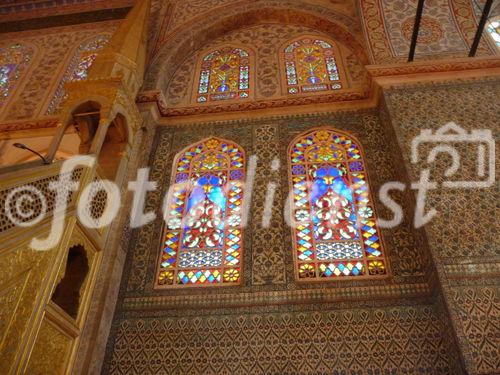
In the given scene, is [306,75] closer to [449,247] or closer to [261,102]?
[261,102]

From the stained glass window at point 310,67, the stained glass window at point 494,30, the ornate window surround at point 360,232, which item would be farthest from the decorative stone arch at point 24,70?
the stained glass window at point 494,30

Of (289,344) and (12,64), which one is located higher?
(12,64)

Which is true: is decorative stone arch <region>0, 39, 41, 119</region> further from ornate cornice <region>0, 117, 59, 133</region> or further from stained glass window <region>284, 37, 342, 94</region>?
stained glass window <region>284, 37, 342, 94</region>

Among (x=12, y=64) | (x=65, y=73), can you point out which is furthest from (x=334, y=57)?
(x=12, y=64)

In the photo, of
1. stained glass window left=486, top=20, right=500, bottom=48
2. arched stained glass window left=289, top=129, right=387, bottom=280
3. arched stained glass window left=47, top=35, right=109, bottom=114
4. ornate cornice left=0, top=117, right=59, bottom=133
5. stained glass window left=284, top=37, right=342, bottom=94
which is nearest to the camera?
arched stained glass window left=289, top=129, right=387, bottom=280

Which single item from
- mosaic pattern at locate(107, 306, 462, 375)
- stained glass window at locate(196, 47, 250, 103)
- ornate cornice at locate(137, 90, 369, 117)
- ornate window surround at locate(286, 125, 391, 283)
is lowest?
mosaic pattern at locate(107, 306, 462, 375)

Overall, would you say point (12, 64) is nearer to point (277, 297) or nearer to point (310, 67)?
point (310, 67)

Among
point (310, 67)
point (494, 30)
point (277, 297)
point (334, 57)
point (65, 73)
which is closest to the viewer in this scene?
point (277, 297)

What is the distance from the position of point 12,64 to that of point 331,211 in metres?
6.83

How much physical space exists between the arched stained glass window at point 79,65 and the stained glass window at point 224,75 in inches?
85.2

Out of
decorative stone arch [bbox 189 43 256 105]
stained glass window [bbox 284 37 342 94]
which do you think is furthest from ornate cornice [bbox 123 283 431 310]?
stained glass window [bbox 284 37 342 94]

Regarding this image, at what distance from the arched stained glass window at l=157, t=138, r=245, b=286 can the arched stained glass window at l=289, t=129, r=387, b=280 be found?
0.79m

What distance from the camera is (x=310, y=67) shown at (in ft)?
24.4

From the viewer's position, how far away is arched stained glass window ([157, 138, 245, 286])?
5.19 meters
